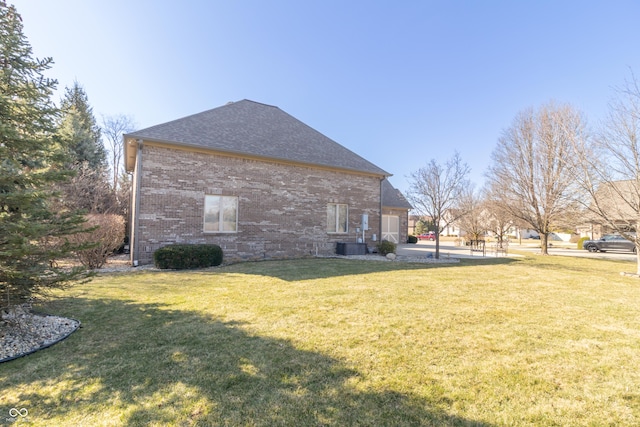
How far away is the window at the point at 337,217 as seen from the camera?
47.8 ft

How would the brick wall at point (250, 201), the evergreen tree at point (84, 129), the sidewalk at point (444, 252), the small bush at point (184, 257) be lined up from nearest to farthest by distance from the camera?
1. the small bush at point (184, 257)
2. the brick wall at point (250, 201)
3. the sidewalk at point (444, 252)
4. the evergreen tree at point (84, 129)

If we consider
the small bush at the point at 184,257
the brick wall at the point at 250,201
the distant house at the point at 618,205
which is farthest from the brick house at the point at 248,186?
the distant house at the point at 618,205

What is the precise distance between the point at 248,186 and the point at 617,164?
43.6 feet

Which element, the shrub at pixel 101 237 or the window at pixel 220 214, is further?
the window at pixel 220 214

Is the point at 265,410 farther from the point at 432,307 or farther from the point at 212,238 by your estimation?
the point at 212,238

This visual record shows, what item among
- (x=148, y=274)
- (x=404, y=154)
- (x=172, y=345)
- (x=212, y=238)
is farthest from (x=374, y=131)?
(x=172, y=345)

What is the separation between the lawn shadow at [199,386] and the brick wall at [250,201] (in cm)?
750

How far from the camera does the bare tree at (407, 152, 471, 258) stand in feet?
47.1

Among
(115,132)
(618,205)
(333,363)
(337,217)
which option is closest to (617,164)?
(618,205)

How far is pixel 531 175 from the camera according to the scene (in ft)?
60.5

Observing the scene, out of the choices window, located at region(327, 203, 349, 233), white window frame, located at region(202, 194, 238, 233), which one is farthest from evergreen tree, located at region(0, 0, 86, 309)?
window, located at region(327, 203, 349, 233)

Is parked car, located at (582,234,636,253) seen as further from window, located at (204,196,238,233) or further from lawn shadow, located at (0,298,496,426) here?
lawn shadow, located at (0,298,496,426)

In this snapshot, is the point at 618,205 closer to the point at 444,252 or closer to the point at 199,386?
the point at 444,252

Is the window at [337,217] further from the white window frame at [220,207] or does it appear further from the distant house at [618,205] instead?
the distant house at [618,205]
